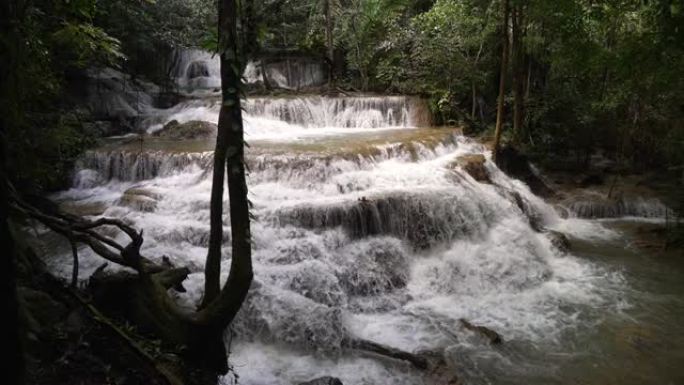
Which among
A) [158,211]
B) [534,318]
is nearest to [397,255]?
[534,318]

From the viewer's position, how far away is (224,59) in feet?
12.2

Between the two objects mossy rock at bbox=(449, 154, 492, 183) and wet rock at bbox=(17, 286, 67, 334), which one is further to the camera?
mossy rock at bbox=(449, 154, 492, 183)

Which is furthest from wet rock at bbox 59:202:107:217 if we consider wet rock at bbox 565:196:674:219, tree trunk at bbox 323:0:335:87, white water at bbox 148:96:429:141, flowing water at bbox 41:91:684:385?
tree trunk at bbox 323:0:335:87

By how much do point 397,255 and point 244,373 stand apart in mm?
3556

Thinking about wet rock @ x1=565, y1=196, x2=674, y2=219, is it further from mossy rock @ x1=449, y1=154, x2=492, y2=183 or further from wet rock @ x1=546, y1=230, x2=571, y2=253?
mossy rock @ x1=449, y1=154, x2=492, y2=183

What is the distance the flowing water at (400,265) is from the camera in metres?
5.86

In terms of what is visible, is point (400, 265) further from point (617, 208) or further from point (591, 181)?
point (591, 181)

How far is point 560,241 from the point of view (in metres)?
9.51

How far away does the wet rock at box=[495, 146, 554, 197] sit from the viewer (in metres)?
12.6

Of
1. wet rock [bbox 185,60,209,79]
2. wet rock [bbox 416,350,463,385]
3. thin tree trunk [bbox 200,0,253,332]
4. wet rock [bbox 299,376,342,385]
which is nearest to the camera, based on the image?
thin tree trunk [bbox 200,0,253,332]

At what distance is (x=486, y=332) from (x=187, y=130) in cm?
942

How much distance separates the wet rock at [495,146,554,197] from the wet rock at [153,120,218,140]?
7551 millimetres

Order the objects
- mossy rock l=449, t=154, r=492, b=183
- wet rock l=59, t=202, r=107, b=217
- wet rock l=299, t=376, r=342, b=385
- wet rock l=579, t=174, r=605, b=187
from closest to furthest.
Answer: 1. wet rock l=299, t=376, r=342, b=385
2. wet rock l=59, t=202, r=107, b=217
3. mossy rock l=449, t=154, r=492, b=183
4. wet rock l=579, t=174, r=605, b=187

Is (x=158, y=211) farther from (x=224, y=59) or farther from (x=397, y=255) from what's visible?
(x=224, y=59)
